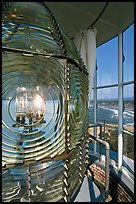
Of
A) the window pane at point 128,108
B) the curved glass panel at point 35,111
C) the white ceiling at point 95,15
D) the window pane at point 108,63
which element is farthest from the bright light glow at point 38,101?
the window pane at point 108,63

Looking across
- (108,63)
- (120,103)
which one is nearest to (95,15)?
(108,63)

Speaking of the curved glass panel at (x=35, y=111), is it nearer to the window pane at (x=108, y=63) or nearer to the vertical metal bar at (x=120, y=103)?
the vertical metal bar at (x=120, y=103)

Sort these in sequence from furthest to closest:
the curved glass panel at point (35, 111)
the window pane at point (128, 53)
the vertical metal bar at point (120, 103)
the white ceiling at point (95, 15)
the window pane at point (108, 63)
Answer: the window pane at point (108, 63), the vertical metal bar at point (120, 103), the window pane at point (128, 53), the white ceiling at point (95, 15), the curved glass panel at point (35, 111)

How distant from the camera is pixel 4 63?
97 cm

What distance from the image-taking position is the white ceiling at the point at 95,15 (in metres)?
1.99

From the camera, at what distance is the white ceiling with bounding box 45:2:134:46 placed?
1.99 meters

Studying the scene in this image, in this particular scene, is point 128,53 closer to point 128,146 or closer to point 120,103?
point 120,103

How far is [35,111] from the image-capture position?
3.44 feet

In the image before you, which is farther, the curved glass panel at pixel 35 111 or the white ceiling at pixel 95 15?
the white ceiling at pixel 95 15

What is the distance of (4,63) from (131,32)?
7.12 feet

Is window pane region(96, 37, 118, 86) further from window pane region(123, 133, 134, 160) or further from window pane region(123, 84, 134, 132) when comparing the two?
window pane region(123, 133, 134, 160)

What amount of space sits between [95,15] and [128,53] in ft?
2.64

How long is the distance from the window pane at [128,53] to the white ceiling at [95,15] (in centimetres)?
11

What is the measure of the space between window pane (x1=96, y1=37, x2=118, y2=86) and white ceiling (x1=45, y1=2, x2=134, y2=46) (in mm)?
256
